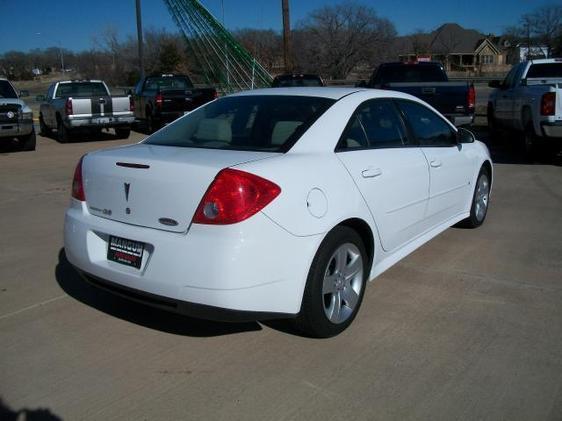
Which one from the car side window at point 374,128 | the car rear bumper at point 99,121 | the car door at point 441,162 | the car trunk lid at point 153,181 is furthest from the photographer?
the car rear bumper at point 99,121

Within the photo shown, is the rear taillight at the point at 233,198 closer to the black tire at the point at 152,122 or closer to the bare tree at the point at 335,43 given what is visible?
the black tire at the point at 152,122

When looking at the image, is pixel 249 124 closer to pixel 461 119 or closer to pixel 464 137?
pixel 464 137

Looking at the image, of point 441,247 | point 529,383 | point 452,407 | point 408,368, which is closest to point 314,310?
point 408,368

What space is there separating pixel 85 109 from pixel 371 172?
40.3ft

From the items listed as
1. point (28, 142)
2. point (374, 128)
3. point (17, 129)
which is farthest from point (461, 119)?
point (28, 142)

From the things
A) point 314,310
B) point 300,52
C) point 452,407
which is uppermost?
point 300,52

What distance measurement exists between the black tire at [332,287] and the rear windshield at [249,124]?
0.67 m

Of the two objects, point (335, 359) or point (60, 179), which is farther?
point (60, 179)

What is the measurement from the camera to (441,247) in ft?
18.2

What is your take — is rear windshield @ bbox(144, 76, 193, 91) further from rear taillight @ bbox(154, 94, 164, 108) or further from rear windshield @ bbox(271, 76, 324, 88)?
rear windshield @ bbox(271, 76, 324, 88)

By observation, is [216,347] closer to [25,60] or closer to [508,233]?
[508,233]

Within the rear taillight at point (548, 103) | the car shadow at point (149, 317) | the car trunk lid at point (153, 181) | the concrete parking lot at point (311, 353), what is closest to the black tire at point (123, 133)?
the rear taillight at point (548, 103)

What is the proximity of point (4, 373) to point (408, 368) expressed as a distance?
7.55ft

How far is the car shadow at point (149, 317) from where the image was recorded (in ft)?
12.4
